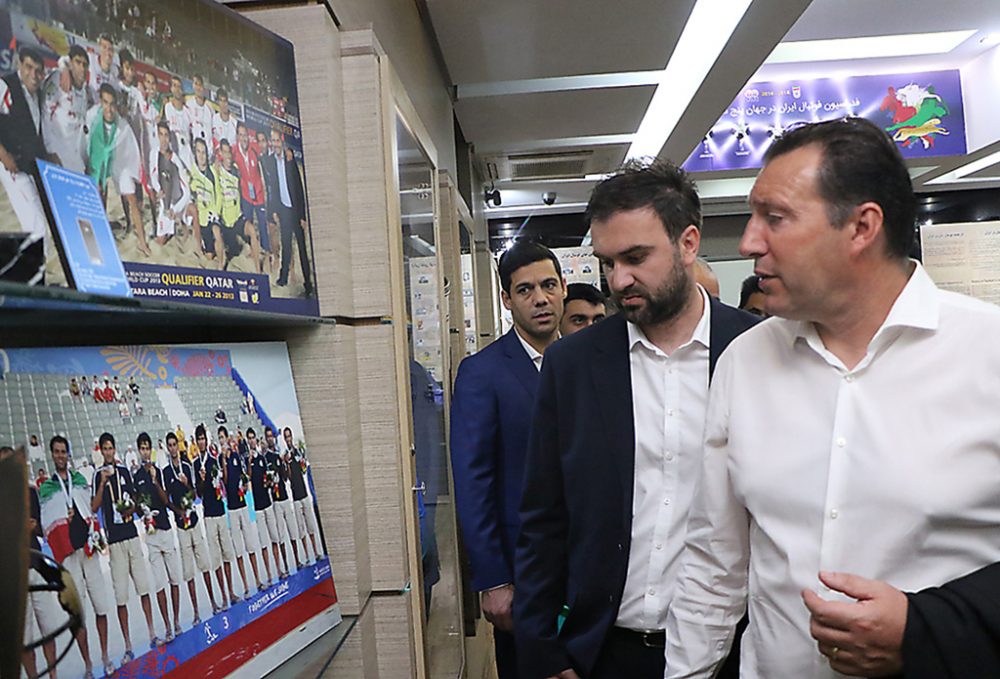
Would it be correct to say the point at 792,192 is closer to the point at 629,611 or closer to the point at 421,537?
the point at 629,611

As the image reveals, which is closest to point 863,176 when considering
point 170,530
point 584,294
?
point 170,530

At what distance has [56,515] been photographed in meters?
0.73

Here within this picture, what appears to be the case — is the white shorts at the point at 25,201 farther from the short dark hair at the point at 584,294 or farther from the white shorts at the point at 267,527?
the short dark hair at the point at 584,294

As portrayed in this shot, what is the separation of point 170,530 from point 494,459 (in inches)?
63.0

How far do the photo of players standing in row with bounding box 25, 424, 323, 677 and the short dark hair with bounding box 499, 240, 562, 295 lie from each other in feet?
Answer: 5.62

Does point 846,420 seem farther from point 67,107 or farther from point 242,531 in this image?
point 67,107

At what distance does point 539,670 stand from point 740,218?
30.0 ft

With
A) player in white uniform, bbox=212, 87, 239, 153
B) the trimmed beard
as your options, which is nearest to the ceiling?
the trimmed beard

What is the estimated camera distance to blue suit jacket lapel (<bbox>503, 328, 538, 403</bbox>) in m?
2.47

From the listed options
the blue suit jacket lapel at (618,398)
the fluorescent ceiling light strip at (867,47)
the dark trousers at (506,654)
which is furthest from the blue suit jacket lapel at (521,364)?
the fluorescent ceiling light strip at (867,47)

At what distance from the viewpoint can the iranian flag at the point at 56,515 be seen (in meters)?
0.72

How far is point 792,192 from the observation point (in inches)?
47.5

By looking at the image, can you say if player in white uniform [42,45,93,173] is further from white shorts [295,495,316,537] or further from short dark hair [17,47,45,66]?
white shorts [295,495,316,537]

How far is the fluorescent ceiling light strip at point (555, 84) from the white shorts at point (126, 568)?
3633 millimetres
